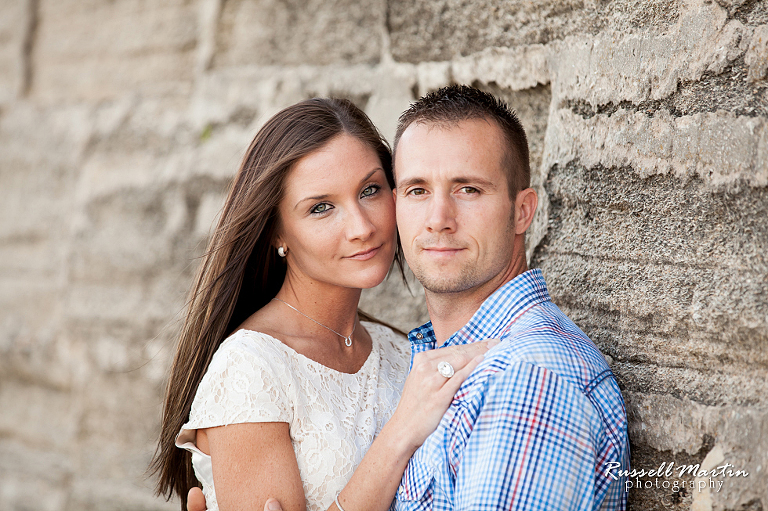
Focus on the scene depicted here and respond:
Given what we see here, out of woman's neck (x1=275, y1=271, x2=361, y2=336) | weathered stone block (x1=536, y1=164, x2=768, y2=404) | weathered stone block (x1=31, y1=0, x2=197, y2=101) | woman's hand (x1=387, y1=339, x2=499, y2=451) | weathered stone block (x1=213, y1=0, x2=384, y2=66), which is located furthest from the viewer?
weathered stone block (x1=31, y1=0, x2=197, y2=101)

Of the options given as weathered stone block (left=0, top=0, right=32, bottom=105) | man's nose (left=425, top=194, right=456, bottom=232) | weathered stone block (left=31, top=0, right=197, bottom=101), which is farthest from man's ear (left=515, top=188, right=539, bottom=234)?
weathered stone block (left=0, top=0, right=32, bottom=105)

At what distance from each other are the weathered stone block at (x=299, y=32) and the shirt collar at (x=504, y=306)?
66.7 inches


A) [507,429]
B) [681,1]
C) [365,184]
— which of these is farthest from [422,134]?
[507,429]

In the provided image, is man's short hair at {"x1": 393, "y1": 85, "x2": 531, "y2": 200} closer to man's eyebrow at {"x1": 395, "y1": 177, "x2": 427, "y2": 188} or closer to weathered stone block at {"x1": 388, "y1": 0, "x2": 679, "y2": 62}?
man's eyebrow at {"x1": 395, "y1": 177, "x2": 427, "y2": 188}


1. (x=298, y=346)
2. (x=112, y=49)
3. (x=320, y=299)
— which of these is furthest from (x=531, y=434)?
(x=112, y=49)

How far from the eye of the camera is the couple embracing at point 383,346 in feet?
5.16

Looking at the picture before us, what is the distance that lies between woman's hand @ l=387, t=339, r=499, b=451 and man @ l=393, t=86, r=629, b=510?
0.11 feet

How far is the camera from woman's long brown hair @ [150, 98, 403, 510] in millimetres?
2391

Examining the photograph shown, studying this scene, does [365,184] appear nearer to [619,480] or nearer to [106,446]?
[619,480]

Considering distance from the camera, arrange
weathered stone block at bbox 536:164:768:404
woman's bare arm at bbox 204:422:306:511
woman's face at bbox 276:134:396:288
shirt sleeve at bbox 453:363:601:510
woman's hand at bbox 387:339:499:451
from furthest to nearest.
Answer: woman's face at bbox 276:134:396:288 → woman's bare arm at bbox 204:422:306:511 → woman's hand at bbox 387:339:499:451 → weathered stone block at bbox 536:164:768:404 → shirt sleeve at bbox 453:363:601:510

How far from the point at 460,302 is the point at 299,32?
209 cm

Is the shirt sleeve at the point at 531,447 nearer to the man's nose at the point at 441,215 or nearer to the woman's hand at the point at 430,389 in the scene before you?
the woman's hand at the point at 430,389

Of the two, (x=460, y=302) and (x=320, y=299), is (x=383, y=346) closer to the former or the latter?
(x=320, y=299)

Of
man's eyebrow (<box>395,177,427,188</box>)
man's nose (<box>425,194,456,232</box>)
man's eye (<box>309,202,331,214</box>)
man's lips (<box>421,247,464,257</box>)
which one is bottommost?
man's lips (<box>421,247,464,257</box>)
